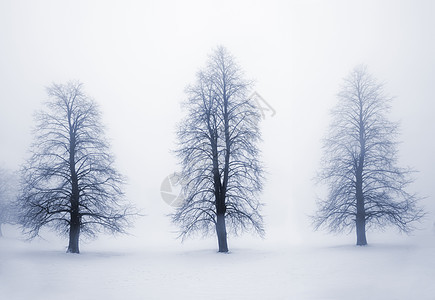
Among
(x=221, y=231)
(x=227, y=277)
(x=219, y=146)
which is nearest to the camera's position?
(x=227, y=277)

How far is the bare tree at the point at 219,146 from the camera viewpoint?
17797mm

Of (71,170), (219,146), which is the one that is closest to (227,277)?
(219,146)

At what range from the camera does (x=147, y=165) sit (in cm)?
9794

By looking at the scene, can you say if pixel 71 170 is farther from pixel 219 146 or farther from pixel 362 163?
pixel 362 163

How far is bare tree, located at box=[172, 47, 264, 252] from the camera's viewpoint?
17.8 metres

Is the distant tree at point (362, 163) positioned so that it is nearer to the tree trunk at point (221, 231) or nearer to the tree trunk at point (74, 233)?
the tree trunk at point (221, 231)

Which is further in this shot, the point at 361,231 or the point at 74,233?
Result: the point at 361,231

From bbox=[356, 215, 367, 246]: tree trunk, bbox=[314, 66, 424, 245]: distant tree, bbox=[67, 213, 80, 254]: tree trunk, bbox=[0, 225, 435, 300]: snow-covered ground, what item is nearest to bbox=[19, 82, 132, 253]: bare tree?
bbox=[67, 213, 80, 254]: tree trunk

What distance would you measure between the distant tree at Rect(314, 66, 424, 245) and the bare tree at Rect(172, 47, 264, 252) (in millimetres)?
5935

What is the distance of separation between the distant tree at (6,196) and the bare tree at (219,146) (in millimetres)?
30656

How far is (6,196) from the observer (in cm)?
4153

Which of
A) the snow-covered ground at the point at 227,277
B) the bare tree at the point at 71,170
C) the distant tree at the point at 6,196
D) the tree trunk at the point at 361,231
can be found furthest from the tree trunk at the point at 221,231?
the distant tree at the point at 6,196

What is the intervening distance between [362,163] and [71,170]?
63.3 ft

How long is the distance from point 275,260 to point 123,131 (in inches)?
4659
